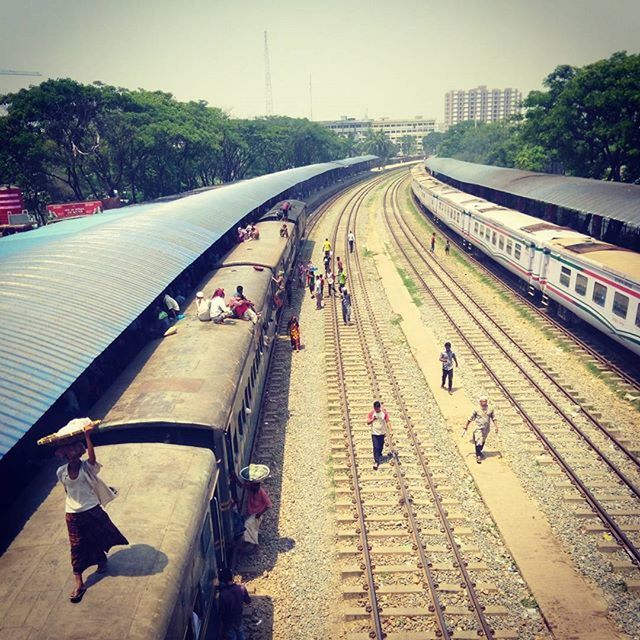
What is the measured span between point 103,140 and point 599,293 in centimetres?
→ 3838

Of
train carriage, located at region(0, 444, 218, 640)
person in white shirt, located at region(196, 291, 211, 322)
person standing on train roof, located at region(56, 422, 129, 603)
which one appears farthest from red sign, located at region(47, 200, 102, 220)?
person standing on train roof, located at region(56, 422, 129, 603)

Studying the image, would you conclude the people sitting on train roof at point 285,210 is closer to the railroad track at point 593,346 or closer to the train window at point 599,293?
the railroad track at point 593,346

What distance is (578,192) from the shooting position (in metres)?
27.3

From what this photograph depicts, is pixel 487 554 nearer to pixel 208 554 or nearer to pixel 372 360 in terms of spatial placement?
pixel 208 554

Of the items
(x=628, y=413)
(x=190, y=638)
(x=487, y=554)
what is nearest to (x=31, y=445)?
(x=190, y=638)

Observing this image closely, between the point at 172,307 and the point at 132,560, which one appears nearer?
the point at 132,560

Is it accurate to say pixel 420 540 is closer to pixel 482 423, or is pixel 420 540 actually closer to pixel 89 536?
pixel 482 423

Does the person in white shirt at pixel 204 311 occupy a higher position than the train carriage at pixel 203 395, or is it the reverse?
the person in white shirt at pixel 204 311

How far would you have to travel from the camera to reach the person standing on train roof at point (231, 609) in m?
7.99

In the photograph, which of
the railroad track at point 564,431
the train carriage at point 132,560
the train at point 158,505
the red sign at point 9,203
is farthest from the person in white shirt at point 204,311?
the red sign at point 9,203

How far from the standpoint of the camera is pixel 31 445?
977cm

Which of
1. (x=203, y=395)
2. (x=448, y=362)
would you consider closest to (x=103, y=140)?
(x=448, y=362)

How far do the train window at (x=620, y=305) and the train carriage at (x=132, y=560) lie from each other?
1423 cm

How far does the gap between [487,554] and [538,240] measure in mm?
16545
